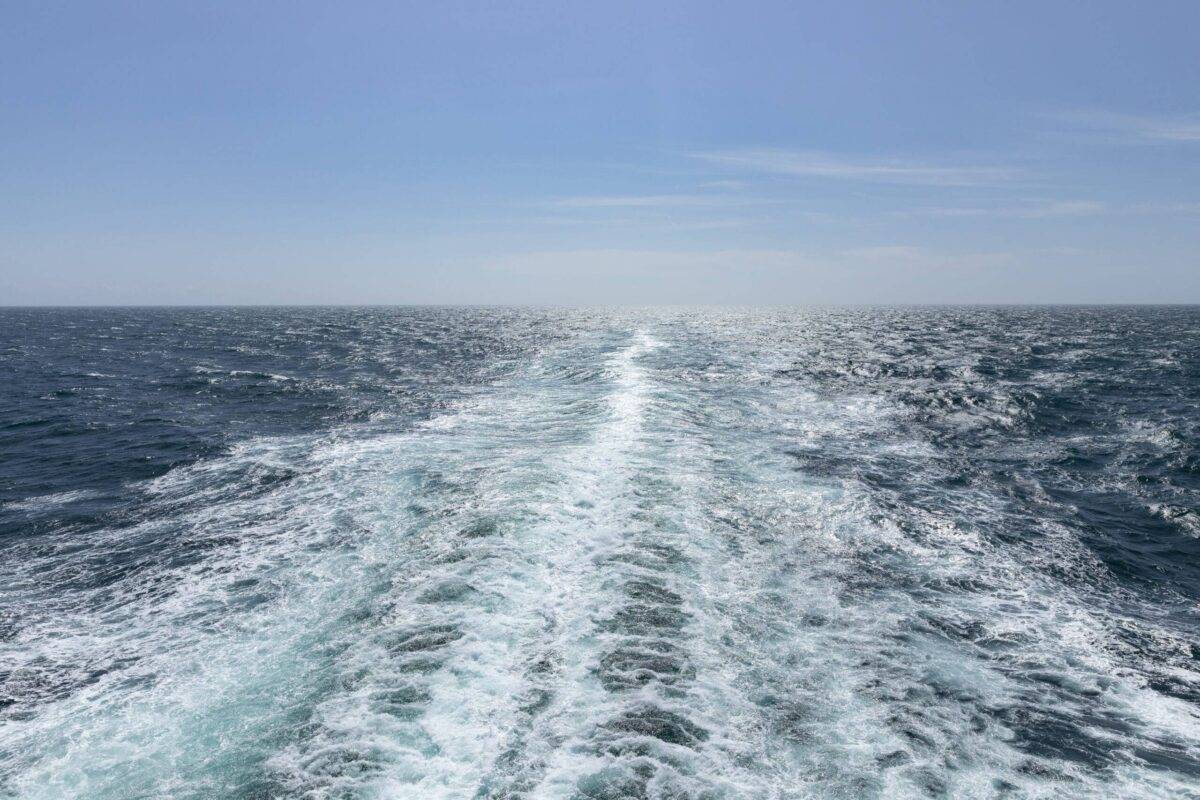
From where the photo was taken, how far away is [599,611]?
8828mm

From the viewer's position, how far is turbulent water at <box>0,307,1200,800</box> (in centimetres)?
610

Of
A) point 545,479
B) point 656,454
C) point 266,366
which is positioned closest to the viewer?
point 545,479

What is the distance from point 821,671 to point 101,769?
324 inches

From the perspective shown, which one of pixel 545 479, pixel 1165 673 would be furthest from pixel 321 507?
pixel 1165 673

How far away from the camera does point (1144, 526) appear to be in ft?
43.3

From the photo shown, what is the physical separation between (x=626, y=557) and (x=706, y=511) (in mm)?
2953

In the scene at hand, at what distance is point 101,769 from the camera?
6016 mm

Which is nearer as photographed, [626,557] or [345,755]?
[345,755]

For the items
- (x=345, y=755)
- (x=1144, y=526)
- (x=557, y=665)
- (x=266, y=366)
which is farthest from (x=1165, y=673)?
(x=266, y=366)

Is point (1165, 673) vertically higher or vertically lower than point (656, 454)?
lower

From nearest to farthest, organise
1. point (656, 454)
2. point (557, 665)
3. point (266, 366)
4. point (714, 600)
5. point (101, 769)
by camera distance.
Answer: point (101, 769) → point (557, 665) → point (714, 600) → point (656, 454) → point (266, 366)

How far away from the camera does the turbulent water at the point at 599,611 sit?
240 inches

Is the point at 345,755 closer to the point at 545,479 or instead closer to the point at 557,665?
the point at 557,665

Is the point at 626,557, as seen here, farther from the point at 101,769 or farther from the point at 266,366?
the point at 266,366
